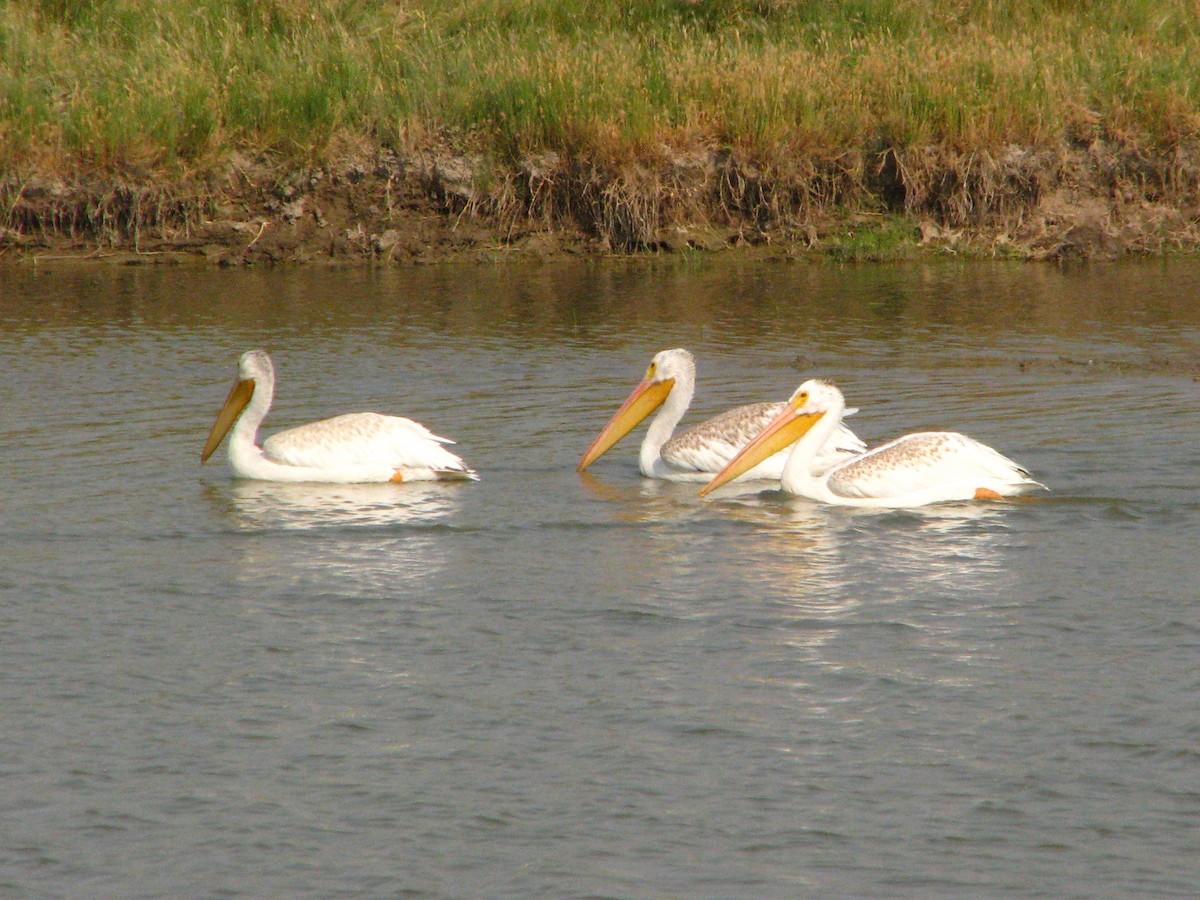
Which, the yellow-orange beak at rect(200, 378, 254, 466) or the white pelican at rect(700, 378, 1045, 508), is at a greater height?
the yellow-orange beak at rect(200, 378, 254, 466)

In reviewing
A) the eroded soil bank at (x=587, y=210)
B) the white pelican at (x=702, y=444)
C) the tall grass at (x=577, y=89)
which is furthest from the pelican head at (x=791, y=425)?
the tall grass at (x=577, y=89)

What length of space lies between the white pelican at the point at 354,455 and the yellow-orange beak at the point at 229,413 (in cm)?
36

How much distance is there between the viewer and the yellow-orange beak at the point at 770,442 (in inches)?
328

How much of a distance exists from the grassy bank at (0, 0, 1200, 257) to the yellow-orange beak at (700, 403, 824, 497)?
818cm

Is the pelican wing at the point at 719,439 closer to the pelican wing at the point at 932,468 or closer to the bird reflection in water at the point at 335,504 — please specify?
the pelican wing at the point at 932,468

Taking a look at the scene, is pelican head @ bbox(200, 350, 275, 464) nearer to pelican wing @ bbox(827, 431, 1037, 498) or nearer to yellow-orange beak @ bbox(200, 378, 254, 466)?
yellow-orange beak @ bbox(200, 378, 254, 466)

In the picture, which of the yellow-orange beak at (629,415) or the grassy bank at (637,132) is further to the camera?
the grassy bank at (637,132)

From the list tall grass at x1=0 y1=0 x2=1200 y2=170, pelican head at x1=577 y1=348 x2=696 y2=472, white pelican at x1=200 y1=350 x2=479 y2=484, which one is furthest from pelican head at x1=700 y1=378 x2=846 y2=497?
tall grass at x1=0 y1=0 x2=1200 y2=170

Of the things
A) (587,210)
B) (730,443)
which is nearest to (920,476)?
(730,443)

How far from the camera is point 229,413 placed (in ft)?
29.8

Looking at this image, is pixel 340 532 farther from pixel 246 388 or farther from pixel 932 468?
pixel 932 468

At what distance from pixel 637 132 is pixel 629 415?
746cm

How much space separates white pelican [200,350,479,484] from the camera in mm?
8359

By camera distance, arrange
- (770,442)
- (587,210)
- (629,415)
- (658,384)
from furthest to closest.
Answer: (587,210), (658,384), (629,415), (770,442)
